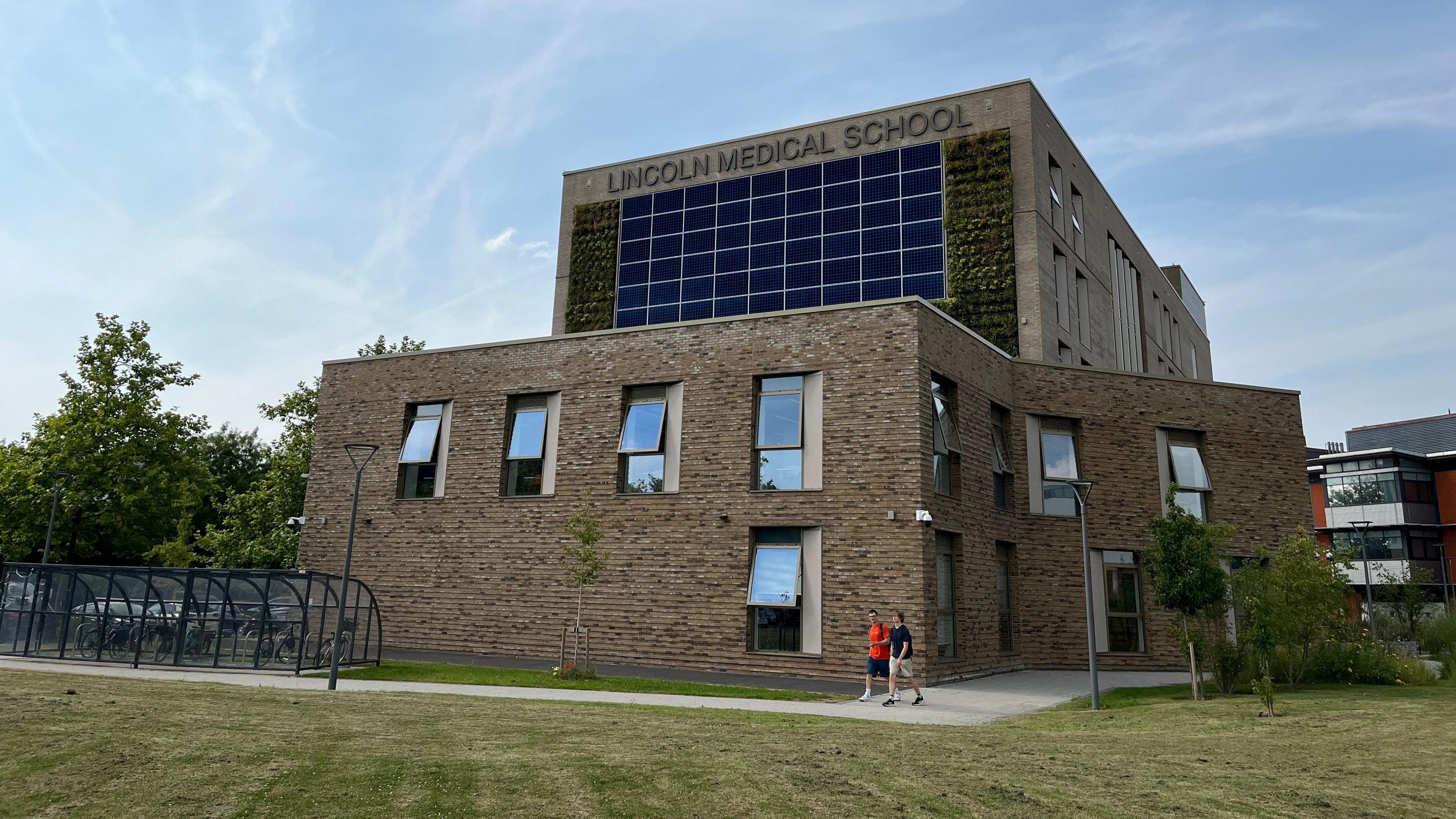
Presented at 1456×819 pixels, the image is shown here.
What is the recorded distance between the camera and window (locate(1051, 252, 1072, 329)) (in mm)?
29516

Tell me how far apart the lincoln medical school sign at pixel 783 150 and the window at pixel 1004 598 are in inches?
575

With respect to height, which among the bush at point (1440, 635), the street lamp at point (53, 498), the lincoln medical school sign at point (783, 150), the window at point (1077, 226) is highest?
the lincoln medical school sign at point (783, 150)

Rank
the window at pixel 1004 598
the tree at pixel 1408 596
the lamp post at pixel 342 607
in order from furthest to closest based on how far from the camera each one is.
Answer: the tree at pixel 1408 596
the window at pixel 1004 598
the lamp post at pixel 342 607

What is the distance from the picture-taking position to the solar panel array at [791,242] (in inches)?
1164

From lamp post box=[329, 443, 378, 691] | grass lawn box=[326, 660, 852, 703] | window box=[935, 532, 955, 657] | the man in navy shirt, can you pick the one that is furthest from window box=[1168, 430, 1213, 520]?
lamp post box=[329, 443, 378, 691]

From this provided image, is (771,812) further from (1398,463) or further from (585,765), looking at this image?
(1398,463)

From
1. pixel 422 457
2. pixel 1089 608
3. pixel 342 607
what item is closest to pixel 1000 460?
pixel 1089 608

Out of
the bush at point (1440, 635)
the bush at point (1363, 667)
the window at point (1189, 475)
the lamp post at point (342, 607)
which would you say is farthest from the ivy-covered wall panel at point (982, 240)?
the lamp post at point (342, 607)

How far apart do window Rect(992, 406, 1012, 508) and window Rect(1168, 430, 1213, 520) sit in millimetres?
4177

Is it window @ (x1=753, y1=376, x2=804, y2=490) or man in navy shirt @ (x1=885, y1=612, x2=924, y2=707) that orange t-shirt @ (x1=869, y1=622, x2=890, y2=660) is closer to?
man in navy shirt @ (x1=885, y1=612, x2=924, y2=707)

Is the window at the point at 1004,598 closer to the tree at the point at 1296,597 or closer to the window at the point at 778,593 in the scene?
the window at the point at 778,593

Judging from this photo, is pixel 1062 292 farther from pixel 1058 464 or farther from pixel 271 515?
pixel 271 515

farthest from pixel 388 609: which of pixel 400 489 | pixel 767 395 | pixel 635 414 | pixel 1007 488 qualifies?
pixel 1007 488

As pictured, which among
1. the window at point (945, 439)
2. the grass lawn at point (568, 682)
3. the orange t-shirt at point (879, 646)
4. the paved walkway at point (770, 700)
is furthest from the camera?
the window at point (945, 439)
